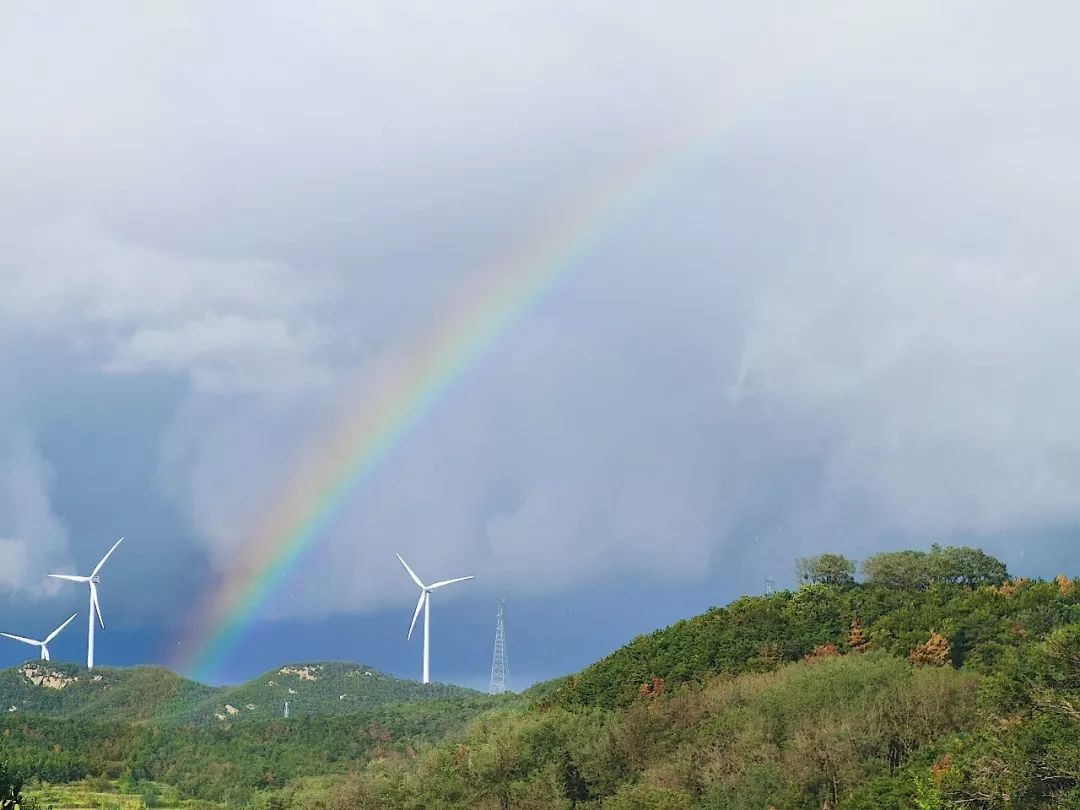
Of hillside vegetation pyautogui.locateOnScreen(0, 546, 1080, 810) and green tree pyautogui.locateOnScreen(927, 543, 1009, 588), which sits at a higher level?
green tree pyautogui.locateOnScreen(927, 543, 1009, 588)

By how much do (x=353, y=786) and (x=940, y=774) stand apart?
213 ft

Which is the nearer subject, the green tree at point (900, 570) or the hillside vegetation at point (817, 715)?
the hillside vegetation at point (817, 715)

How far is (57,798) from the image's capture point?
535 ft

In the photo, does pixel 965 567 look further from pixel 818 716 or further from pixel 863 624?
pixel 818 716

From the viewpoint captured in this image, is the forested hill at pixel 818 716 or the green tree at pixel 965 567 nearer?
the forested hill at pixel 818 716

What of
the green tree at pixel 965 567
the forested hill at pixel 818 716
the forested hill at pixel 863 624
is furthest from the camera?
the green tree at pixel 965 567

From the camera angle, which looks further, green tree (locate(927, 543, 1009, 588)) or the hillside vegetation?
green tree (locate(927, 543, 1009, 588))

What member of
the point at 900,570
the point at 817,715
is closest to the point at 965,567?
the point at 900,570

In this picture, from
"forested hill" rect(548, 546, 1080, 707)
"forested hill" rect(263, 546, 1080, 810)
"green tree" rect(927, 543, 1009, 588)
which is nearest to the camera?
"forested hill" rect(263, 546, 1080, 810)

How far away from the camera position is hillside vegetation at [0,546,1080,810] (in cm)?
6525

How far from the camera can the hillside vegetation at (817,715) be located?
6525 centimetres

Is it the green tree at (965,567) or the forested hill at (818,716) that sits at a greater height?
the green tree at (965,567)

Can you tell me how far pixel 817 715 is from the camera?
291ft

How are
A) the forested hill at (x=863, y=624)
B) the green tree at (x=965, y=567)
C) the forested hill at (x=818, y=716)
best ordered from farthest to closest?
the green tree at (x=965, y=567) → the forested hill at (x=863, y=624) → the forested hill at (x=818, y=716)
